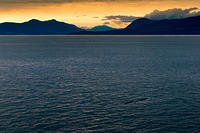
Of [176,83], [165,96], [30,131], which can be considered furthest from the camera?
[176,83]

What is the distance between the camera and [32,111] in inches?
1768

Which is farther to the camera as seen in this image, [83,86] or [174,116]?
[83,86]

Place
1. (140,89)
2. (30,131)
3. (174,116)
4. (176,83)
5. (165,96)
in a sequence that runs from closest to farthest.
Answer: (30,131) < (174,116) < (165,96) < (140,89) < (176,83)

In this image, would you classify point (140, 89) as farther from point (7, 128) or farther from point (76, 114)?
point (7, 128)

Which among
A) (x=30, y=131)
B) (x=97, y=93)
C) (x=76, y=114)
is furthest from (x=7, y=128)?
(x=97, y=93)

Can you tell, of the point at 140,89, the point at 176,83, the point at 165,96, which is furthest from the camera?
the point at 176,83

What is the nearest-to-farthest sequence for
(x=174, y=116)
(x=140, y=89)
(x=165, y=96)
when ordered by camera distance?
(x=174, y=116), (x=165, y=96), (x=140, y=89)

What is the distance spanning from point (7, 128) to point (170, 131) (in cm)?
2577

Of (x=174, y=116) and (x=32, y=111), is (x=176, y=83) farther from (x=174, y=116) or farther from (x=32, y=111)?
(x=32, y=111)

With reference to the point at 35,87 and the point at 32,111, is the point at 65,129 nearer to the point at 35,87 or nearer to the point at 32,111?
the point at 32,111

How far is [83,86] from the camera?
6419 cm

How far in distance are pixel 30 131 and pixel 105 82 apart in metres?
36.0

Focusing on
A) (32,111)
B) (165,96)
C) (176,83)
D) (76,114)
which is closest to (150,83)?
(176,83)

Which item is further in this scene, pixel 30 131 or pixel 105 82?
pixel 105 82
